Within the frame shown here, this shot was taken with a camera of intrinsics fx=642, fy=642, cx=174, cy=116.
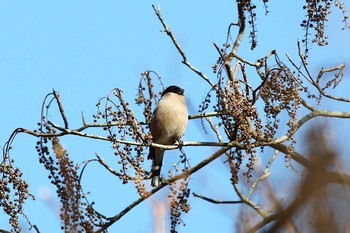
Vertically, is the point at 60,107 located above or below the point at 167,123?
below

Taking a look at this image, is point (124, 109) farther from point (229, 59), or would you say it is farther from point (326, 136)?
point (326, 136)

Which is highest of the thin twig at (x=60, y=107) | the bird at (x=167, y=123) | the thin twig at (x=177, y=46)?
the bird at (x=167, y=123)

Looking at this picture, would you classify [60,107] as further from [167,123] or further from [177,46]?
[167,123]

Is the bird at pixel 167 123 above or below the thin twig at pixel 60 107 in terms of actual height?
above

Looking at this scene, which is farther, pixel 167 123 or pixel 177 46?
pixel 167 123

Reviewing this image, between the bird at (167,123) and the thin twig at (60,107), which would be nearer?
the thin twig at (60,107)

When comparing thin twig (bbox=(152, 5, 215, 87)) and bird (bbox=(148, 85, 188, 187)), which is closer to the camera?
thin twig (bbox=(152, 5, 215, 87))

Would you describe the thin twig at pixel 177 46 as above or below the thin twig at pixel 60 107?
above

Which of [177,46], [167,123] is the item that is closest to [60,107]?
[177,46]

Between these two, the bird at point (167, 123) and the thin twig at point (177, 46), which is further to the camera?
the bird at point (167, 123)

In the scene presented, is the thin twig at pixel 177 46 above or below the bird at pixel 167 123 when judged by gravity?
below

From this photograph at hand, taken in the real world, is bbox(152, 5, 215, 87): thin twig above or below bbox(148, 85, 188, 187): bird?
below

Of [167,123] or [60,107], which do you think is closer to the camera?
[60,107]

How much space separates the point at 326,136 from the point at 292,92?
2705mm
